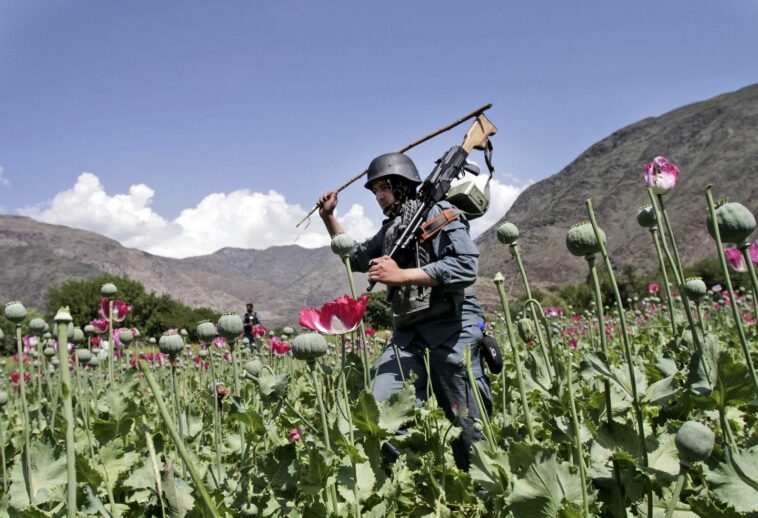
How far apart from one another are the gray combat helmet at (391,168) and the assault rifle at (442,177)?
92mm

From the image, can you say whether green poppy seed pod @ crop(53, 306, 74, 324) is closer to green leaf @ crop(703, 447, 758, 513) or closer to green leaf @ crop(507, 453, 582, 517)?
green leaf @ crop(507, 453, 582, 517)

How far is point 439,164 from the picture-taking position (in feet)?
9.49

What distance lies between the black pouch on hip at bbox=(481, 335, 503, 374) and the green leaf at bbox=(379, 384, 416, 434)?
823 mm

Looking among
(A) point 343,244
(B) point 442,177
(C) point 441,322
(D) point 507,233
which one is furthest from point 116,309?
(D) point 507,233

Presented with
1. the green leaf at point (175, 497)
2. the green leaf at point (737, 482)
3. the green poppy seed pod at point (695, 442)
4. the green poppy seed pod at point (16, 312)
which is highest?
the green poppy seed pod at point (16, 312)

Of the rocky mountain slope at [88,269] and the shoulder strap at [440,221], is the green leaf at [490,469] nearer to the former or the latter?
the shoulder strap at [440,221]

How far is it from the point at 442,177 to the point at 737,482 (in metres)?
2.05

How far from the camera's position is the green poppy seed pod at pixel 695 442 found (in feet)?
2.67

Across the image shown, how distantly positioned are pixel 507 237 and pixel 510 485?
865mm

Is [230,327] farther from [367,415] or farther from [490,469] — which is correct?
[490,469]

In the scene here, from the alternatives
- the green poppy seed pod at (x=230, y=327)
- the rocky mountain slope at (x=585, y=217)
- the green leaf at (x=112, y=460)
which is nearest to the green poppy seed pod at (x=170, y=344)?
the green poppy seed pod at (x=230, y=327)

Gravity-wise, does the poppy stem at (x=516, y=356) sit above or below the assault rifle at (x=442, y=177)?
below

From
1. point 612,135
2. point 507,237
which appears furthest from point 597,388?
point 612,135

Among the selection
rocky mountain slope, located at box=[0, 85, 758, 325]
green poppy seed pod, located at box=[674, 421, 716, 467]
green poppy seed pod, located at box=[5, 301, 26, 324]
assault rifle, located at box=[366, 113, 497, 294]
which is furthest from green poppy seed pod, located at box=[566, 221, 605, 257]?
rocky mountain slope, located at box=[0, 85, 758, 325]
